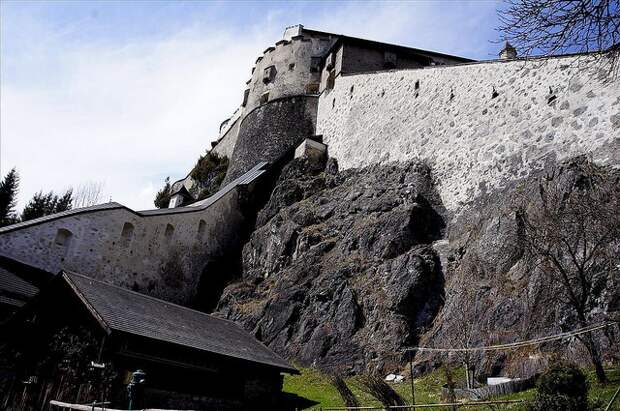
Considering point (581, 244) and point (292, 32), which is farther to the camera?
point (292, 32)

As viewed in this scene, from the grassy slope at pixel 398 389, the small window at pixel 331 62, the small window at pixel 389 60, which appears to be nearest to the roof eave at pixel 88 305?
the grassy slope at pixel 398 389

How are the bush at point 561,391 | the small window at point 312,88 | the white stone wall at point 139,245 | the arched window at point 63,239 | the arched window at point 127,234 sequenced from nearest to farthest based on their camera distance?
the bush at point 561,391
the white stone wall at point 139,245
the arched window at point 63,239
the arched window at point 127,234
the small window at point 312,88

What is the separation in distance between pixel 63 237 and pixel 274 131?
12.9m

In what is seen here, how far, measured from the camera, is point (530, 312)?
1127cm

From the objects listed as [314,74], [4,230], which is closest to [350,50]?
[314,74]

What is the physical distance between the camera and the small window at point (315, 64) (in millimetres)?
32469

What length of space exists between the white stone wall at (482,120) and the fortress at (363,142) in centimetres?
4

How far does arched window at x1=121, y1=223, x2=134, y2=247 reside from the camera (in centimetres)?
2053

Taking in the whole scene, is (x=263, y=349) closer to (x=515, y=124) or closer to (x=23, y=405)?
(x=23, y=405)

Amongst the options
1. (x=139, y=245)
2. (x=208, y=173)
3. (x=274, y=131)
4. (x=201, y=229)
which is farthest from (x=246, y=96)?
(x=139, y=245)

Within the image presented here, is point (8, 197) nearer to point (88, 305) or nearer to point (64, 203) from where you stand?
point (64, 203)

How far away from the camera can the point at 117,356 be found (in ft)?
32.2

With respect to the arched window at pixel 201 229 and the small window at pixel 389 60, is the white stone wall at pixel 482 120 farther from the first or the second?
the arched window at pixel 201 229

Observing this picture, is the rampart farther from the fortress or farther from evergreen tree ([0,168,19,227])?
evergreen tree ([0,168,19,227])
